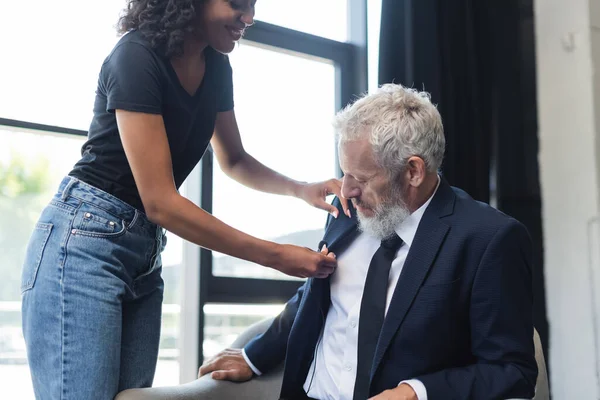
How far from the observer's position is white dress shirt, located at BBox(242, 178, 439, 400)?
1684mm

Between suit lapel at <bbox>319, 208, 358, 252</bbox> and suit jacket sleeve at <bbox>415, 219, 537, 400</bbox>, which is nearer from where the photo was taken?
suit jacket sleeve at <bbox>415, 219, 537, 400</bbox>

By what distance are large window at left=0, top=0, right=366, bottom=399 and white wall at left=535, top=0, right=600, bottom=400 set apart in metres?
1.14

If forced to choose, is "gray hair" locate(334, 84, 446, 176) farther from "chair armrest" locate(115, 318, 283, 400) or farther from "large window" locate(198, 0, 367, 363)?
"large window" locate(198, 0, 367, 363)

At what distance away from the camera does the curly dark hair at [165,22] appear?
58.6 inches

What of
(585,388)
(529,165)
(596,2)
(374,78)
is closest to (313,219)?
(374,78)

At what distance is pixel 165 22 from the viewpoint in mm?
1499

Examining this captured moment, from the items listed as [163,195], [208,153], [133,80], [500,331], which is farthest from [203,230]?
[208,153]

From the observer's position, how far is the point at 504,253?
1.54 metres

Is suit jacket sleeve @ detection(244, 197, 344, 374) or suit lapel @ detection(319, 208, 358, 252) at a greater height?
suit lapel @ detection(319, 208, 358, 252)

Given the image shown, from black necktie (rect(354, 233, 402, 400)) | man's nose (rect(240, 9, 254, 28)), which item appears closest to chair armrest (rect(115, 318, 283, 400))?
black necktie (rect(354, 233, 402, 400))

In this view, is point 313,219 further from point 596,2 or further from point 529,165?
point 596,2

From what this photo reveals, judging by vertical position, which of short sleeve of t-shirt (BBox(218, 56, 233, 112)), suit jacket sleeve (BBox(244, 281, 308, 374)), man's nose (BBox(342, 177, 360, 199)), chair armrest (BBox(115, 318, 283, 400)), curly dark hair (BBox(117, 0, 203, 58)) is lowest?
chair armrest (BBox(115, 318, 283, 400))

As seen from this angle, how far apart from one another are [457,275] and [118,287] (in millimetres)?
724

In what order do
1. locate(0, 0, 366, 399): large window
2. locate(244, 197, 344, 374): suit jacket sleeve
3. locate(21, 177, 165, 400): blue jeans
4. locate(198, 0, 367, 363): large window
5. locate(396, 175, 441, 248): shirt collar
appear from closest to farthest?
locate(21, 177, 165, 400): blue jeans < locate(396, 175, 441, 248): shirt collar < locate(244, 197, 344, 374): suit jacket sleeve < locate(0, 0, 366, 399): large window < locate(198, 0, 367, 363): large window
